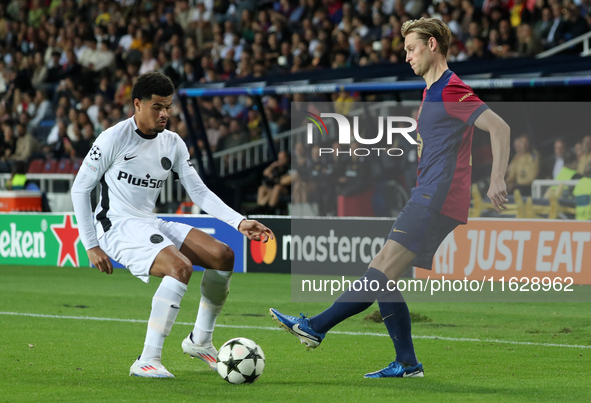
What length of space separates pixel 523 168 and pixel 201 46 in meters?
9.70

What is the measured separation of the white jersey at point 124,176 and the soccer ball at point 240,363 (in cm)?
80

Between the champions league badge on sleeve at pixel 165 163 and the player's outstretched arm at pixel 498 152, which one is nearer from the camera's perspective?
the player's outstretched arm at pixel 498 152

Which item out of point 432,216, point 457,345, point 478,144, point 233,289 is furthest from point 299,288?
point 432,216

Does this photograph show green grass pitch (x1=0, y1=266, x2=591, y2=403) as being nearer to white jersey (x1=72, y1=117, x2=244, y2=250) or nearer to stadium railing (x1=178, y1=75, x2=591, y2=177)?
white jersey (x1=72, y1=117, x2=244, y2=250)

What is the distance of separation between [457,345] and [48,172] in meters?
12.5

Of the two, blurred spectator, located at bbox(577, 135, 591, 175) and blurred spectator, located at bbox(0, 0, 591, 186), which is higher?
blurred spectator, located at bbox(0, 0, 591, 186)

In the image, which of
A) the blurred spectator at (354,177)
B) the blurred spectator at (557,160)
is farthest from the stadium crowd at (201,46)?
the blurred spectator at (557,160)

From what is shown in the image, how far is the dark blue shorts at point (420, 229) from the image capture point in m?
5.14

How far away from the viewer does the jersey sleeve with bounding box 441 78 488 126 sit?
5105 mm

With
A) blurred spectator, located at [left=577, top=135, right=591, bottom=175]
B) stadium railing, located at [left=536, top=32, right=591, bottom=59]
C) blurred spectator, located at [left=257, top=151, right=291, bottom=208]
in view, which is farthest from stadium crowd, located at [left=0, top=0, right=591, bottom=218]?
blurred spectator, located at [left=577, top=135, right=591, bottom=175]

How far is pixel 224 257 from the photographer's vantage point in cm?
575

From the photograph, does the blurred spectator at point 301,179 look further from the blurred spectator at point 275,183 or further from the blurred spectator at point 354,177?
the blurred spectator at point 275,183

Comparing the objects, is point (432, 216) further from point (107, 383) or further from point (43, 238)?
point (43, 238)

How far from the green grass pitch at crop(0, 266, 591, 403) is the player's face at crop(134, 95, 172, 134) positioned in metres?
1.53
